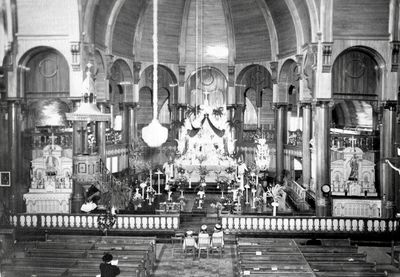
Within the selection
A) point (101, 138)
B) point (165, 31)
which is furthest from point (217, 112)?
point (101, 138)

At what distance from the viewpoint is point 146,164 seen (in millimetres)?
30891

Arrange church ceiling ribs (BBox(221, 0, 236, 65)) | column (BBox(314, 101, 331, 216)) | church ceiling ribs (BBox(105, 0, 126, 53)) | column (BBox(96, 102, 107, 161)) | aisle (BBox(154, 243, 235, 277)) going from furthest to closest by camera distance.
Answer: church ceiling ribs (BBox(221, 0, 236, 65)) < church ceiling ribs (BBox(105, 0, 126, 53)) < column (BBox(96, 102, 107, 161)) < column (BBox(314, 101, 331, 216)) < aisle (BBox(154, 243, 235, 277))

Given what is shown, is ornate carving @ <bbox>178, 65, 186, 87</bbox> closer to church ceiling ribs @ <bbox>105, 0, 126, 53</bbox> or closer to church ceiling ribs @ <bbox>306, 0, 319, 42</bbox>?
church ceiling ribs @ <bbox>105, 0, 126, 53</bbox>

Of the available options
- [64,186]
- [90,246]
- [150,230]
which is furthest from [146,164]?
[90,246]

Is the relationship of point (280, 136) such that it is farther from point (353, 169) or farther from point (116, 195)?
point (116, 195)

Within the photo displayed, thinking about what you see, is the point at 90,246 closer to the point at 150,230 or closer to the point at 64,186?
the point at 150,230

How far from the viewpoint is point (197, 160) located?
1255 inches

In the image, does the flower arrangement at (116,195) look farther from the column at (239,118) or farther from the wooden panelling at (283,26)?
the wooden panelling at (283,26)

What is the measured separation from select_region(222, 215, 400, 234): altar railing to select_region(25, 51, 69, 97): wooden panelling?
10.8 m

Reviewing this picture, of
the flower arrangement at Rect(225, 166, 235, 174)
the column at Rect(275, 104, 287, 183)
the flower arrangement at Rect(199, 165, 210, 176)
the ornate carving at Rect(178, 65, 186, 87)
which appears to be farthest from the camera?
the ornate carving at Rect(178, 65, 186, 87)

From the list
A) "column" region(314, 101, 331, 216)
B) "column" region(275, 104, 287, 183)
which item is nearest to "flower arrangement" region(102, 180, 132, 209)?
"column" region(314, 101, 331, 216)

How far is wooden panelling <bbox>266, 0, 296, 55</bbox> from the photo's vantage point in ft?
97.1

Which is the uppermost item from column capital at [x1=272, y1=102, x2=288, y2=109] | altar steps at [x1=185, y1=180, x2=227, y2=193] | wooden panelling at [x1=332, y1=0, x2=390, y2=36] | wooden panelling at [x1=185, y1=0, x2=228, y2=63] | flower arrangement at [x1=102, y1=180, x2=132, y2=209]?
wooden panelling at [x1=185, y1=0, x2=228, y2=63]

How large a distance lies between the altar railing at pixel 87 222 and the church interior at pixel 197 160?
0.21 feet
